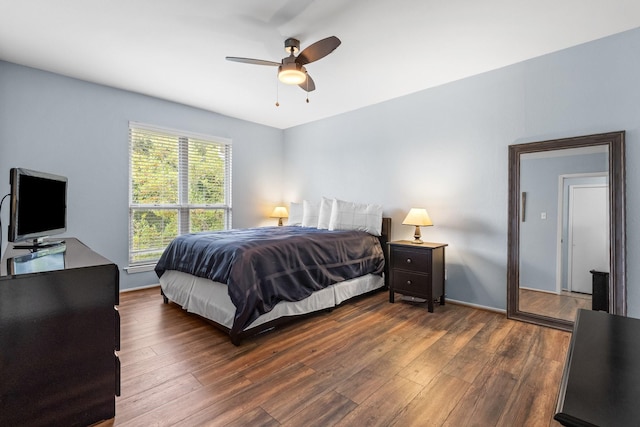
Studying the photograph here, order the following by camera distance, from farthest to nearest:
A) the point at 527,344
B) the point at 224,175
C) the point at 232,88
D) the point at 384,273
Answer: the point at 224,175 → the point at 384,273 → the point at 232,88 → the point at 527,344

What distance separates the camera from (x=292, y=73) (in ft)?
8.37

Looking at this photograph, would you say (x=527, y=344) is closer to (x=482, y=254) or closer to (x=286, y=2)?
(x=482, y=254)

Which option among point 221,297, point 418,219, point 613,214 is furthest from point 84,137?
point 613,214

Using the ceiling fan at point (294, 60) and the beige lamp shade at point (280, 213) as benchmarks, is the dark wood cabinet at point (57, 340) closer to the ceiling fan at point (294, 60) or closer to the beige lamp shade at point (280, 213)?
the ceiling fan at point (294, 60)

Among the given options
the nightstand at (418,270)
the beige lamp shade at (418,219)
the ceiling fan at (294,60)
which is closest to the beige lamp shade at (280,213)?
the nightstand at (418,270)

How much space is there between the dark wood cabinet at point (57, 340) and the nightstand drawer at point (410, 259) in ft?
9.16

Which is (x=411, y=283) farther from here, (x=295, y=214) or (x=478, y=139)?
(x=295, y=214)

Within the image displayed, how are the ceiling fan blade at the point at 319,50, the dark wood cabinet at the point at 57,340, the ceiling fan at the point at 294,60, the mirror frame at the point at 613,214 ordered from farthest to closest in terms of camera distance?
the mirror frame at the point at 613,214 < the ceiling fan at the point at 294,60 < the ceiling fan blade at the point at 319,50 < the dark wood cabinet at the point at 57,340

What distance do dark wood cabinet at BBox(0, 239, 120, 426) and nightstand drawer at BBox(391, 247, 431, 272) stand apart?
279cm

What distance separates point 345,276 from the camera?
3.40 metres

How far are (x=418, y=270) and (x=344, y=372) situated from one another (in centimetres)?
165

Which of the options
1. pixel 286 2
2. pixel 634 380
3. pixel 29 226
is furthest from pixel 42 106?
pixel 634 380

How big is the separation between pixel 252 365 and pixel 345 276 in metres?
1.53

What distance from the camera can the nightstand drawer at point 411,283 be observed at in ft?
10.8
